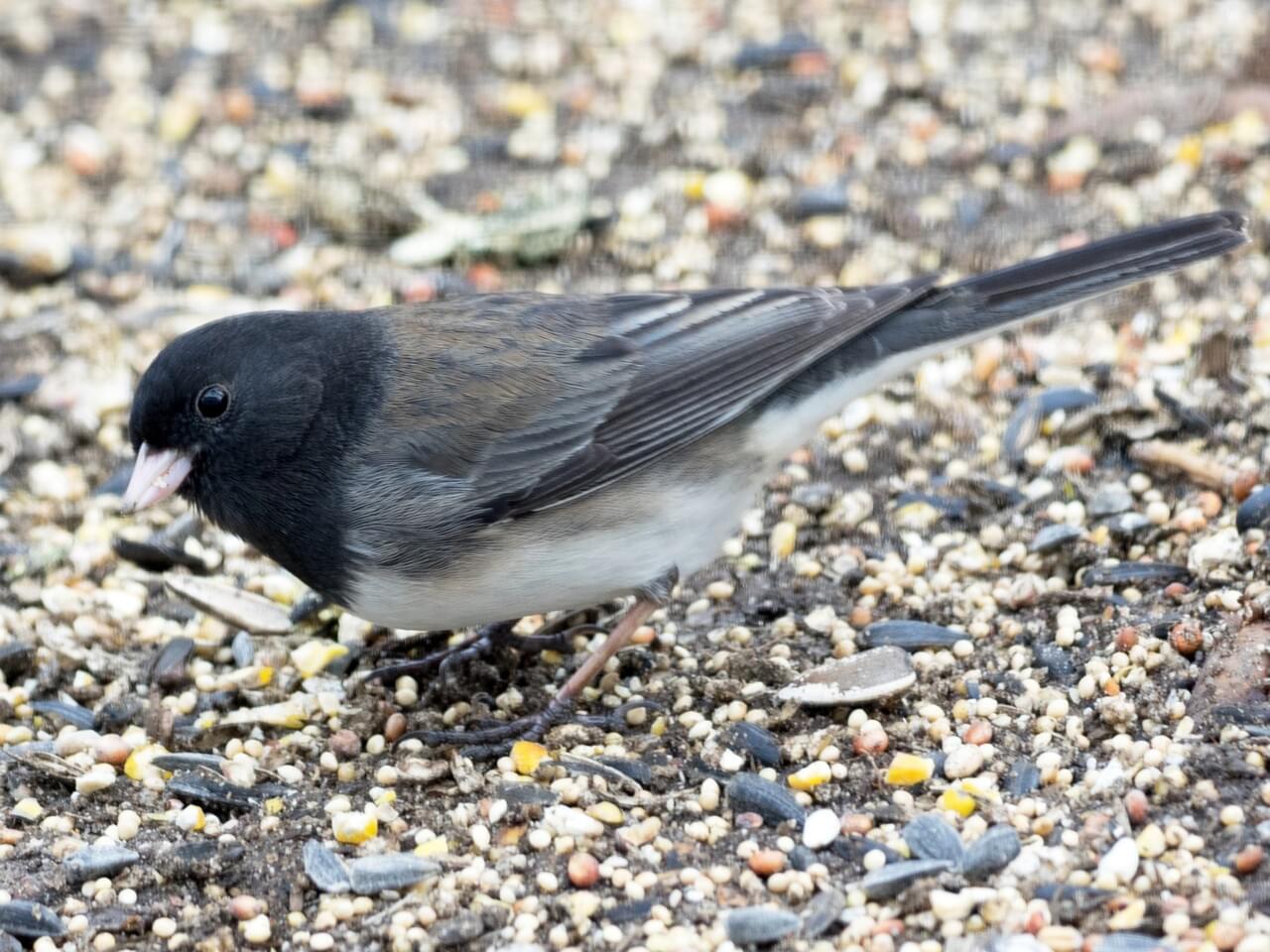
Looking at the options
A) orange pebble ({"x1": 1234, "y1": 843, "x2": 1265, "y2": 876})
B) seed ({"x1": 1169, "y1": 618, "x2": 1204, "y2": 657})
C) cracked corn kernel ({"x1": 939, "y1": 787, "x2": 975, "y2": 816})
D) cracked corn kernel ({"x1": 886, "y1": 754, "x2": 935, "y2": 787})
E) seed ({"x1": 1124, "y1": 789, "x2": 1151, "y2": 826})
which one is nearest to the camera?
orange pebble ({"x1": 1234, "y1": 843, "x2": 1265, "y2": 876})

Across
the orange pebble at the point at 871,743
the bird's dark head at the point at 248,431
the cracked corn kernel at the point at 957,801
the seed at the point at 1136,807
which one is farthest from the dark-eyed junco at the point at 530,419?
the seed at the point at 1136,807

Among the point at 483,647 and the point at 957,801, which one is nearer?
the point at 957,801

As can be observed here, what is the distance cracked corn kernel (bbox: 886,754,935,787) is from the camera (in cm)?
309

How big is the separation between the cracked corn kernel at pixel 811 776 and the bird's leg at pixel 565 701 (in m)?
0.49

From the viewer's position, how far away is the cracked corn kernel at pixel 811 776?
3102 millimetres

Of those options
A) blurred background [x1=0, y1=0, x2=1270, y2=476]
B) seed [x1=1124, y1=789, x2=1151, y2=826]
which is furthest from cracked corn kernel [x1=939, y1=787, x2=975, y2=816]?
blurred background [x1=0, y1=0, x2=1270, y2=476]

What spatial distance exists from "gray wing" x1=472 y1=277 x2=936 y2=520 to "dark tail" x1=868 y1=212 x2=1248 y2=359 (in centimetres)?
7

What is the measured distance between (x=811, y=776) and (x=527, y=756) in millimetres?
581

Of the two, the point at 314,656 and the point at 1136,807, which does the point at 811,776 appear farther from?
the point at 314,656

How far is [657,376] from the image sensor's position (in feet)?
11.8

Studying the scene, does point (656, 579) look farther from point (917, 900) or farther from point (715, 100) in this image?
point (715, 100)

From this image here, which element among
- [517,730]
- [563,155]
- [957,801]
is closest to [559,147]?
[563,155]

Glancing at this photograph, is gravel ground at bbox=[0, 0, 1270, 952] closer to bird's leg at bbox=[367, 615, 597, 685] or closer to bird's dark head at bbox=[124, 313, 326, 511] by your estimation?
bird's leg at bbox=[367, 615, 597, 685]

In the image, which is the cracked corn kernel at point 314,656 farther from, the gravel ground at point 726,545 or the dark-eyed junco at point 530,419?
the dark-eyed junco at point 530,419
